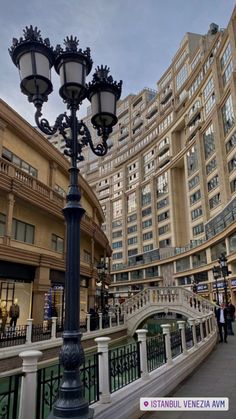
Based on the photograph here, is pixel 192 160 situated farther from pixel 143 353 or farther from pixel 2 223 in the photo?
pixel 143 353

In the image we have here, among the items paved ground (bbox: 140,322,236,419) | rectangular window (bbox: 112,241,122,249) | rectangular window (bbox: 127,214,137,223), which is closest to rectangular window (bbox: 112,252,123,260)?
rectangular window (bbox: 112,241,122,249)

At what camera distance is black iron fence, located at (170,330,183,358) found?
825cm

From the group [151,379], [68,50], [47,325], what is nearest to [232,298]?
[47,325]

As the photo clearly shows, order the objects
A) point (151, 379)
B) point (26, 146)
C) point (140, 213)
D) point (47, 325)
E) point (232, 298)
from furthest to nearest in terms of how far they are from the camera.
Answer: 1. point (140, 213)
2. point (232, 298)
3. point (26, 146)
4. point (47, 325)
5. point (151, 379)

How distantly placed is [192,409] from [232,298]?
30.9m

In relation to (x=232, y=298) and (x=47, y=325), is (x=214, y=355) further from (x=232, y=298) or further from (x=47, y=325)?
(x=232, y=298)

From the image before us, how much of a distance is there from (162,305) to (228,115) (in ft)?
85.9

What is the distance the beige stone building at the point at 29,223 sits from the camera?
51.4 ft

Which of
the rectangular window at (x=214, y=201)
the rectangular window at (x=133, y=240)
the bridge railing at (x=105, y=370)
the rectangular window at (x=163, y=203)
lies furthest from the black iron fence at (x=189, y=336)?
the rectangular window at (x=133, y=240)

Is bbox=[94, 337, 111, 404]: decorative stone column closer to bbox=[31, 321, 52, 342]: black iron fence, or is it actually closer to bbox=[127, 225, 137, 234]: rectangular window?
bbox=[31, 321, 52, 342]: black iron fence

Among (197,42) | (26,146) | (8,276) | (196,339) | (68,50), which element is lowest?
(196,339)

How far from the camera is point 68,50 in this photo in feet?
15.1

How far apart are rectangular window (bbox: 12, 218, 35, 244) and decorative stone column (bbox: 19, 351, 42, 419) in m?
13.7

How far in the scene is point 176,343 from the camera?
8508 mm
